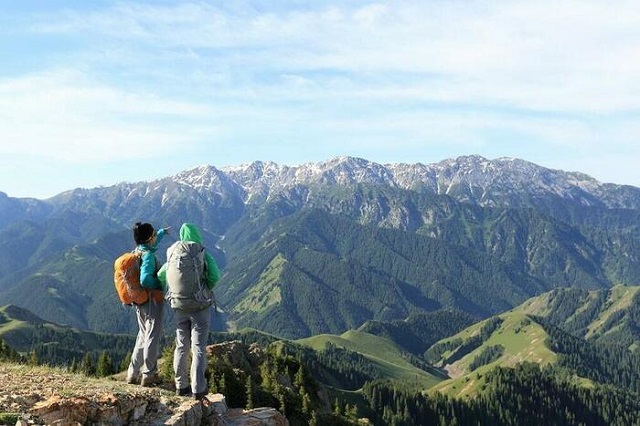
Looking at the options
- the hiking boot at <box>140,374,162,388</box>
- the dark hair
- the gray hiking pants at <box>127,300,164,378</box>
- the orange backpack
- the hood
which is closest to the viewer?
the hood

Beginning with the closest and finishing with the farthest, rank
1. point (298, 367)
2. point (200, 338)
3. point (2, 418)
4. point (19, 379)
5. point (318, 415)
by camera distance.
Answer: point (2, 418), point (19, 379), point (200, 338), point (318, 415), point (298, 367)

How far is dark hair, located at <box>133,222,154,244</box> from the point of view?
23536 mm

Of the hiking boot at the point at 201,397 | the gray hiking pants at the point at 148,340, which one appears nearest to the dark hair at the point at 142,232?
the gray hiking pants at the point at 148,340

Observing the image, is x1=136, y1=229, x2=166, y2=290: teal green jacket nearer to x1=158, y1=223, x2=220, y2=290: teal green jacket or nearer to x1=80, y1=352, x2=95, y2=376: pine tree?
x1=158, y1=223, x2=220, y2=290: teal green jacket

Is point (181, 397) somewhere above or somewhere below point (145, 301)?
below

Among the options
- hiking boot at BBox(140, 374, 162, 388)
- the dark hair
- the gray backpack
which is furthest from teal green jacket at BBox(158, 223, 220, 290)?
hiking boot at BBox(140, 374, 162, 388)

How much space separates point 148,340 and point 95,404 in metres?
5.22

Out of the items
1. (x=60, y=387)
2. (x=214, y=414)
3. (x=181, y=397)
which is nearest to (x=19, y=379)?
(x=60, y=387)

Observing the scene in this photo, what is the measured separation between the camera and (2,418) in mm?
16141

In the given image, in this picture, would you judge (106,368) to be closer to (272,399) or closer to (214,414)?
(272,399)

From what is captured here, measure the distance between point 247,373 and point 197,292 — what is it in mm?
87496

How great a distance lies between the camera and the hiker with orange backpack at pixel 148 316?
23078 millimetres

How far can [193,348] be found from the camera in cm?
2256

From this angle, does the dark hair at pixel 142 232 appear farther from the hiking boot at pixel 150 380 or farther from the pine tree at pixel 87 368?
the pine tree at pixel 87 368
